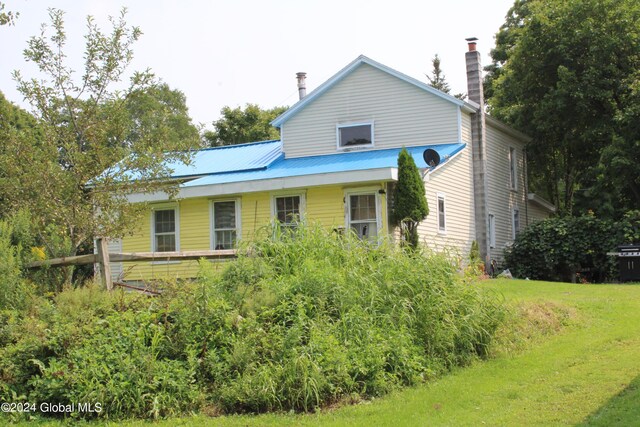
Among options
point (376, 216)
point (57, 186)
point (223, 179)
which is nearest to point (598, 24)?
point (376, 216)

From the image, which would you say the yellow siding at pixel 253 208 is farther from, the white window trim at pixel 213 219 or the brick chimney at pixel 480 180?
the brick chimney at pixel 480 180

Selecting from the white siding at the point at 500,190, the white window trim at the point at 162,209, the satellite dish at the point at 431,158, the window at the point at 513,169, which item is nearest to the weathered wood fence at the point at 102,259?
the satellite dish at the point at 431,158

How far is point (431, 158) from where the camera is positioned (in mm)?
19781

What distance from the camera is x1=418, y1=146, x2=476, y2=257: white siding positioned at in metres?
20.2

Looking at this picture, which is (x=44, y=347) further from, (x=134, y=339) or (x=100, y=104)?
(x=100, y=104)

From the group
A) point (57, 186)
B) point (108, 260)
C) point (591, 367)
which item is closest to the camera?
point (591, 367)

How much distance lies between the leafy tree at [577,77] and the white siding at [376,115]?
18.5ft

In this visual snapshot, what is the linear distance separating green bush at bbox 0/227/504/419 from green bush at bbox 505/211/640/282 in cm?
1395

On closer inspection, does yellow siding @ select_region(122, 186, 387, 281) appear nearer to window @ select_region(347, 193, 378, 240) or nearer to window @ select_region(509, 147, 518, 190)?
window @ select_region(347, 193, 378, 240)

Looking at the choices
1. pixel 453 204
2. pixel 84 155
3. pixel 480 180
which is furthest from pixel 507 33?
pixel 84 155

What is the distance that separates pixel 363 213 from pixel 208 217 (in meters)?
4.70

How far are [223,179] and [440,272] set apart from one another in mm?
11925

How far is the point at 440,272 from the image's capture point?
10.3 metres

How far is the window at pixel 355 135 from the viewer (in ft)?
75.8
